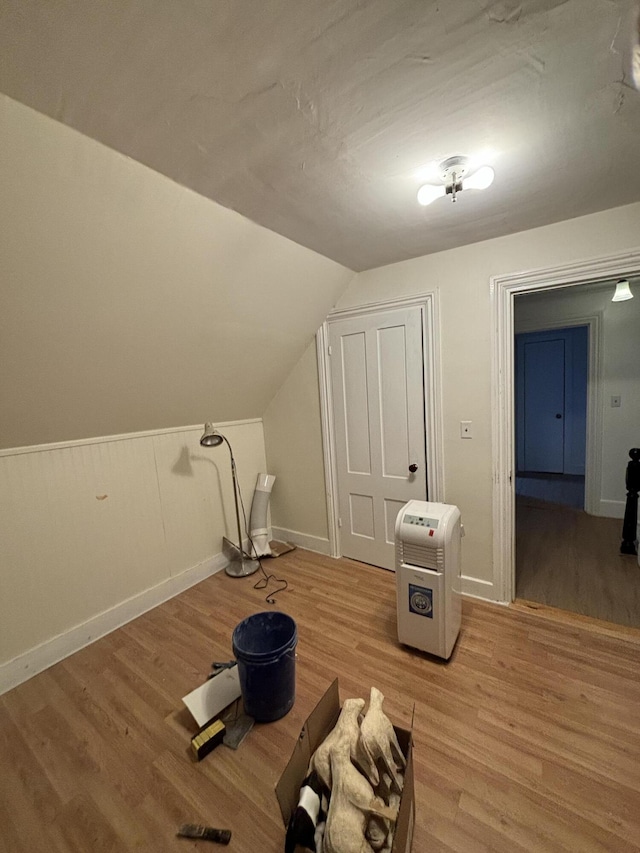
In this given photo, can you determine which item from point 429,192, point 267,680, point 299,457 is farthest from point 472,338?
point 267,680

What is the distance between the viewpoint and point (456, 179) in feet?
4.77

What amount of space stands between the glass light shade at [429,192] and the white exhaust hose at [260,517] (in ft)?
8.10

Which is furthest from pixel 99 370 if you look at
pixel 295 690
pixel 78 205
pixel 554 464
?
pixel 554 464

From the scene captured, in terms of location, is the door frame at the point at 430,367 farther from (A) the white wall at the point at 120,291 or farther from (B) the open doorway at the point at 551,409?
(B) the open doorway at the point at 551,409

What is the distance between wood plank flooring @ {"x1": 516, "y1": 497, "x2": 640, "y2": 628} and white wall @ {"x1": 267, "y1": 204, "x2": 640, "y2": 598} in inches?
19.1

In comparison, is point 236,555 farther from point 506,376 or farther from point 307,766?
point 506,376

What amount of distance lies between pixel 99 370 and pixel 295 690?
1.96m

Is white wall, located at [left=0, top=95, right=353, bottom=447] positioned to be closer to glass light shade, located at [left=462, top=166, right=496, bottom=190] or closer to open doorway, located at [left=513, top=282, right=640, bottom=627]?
glass light shade, located at [left=462, top=166, right=496, bottom=190]

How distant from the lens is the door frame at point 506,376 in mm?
1907

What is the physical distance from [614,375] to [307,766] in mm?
4157

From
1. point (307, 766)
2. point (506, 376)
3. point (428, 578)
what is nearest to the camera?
point (307, 766)

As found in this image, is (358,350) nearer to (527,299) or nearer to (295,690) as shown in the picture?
(295,690)

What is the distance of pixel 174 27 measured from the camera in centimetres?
83

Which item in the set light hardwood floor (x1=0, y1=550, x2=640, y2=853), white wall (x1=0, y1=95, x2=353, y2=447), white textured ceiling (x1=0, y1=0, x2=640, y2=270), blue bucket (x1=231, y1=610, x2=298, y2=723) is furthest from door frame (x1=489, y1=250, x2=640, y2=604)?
blue bucket (x1=231, y1=610, x2=298, y2=723)
